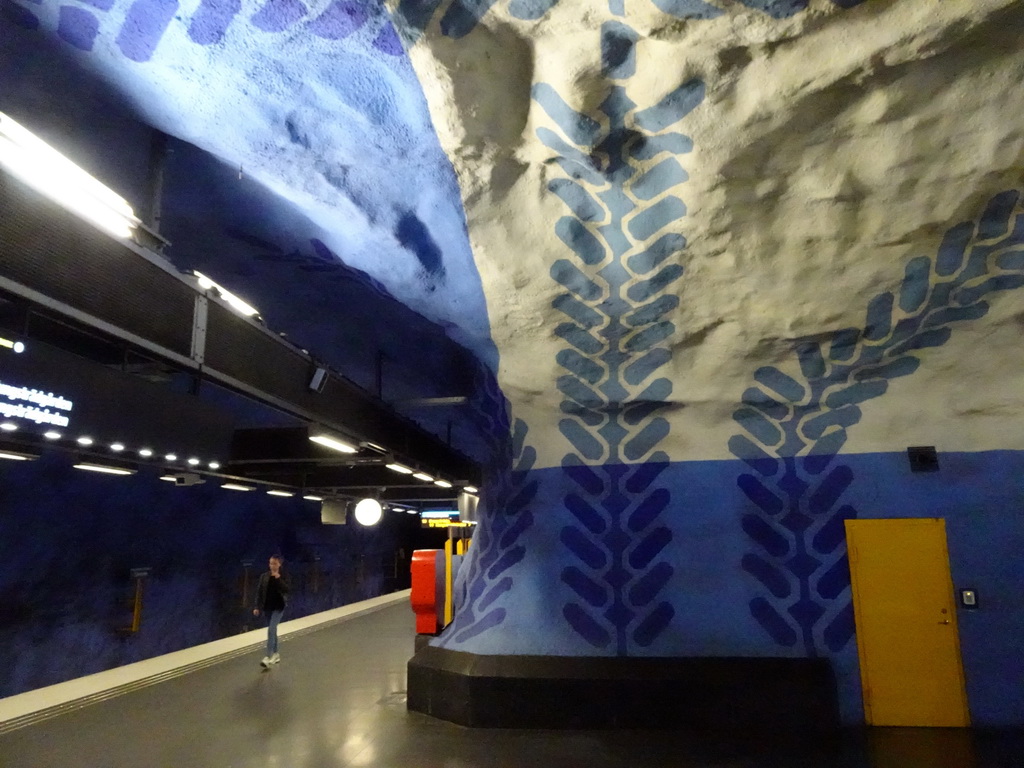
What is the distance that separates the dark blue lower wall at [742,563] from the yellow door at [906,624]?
0.10m

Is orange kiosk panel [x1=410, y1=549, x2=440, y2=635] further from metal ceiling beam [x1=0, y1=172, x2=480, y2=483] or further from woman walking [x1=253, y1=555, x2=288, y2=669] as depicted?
metal ceiling beam [x1=0, y1=172, x2=480, y2=483]

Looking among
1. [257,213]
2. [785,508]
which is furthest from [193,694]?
[785,508]

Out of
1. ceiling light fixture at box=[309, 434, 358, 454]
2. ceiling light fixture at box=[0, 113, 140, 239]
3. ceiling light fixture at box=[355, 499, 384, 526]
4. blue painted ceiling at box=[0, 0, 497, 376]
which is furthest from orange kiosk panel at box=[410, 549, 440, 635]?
ceiling light fixture at box=[355, 499, 384, 526]

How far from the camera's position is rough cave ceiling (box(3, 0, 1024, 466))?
3475 mm

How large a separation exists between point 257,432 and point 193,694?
429 centimetres

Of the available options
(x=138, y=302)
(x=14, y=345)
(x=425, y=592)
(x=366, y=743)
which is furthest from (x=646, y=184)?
(x=425, y=592)

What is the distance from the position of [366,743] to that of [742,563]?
11.9ft

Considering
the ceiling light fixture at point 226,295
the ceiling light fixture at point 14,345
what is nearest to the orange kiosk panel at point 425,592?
the ceiling light fixture at point 226,295

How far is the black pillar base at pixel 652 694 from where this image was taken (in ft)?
17.4

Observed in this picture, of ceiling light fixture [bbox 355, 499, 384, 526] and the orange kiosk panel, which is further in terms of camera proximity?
ceiling light fixture [bbox 355, 499, 384, 526]

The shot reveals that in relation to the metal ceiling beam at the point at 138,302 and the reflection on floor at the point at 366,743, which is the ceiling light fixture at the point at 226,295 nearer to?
the metal ceiling beam at the point at 138,302

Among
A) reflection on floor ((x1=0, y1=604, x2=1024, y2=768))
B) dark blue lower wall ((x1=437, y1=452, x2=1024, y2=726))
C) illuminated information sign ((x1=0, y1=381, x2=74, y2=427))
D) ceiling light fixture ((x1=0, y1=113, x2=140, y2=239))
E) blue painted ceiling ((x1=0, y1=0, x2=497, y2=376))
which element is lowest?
reflection on floor ((x1=0, y1=604, x2=1024, y2=768))

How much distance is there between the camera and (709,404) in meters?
5.98

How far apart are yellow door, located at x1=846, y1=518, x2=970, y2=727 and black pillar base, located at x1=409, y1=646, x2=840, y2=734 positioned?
48 cm
